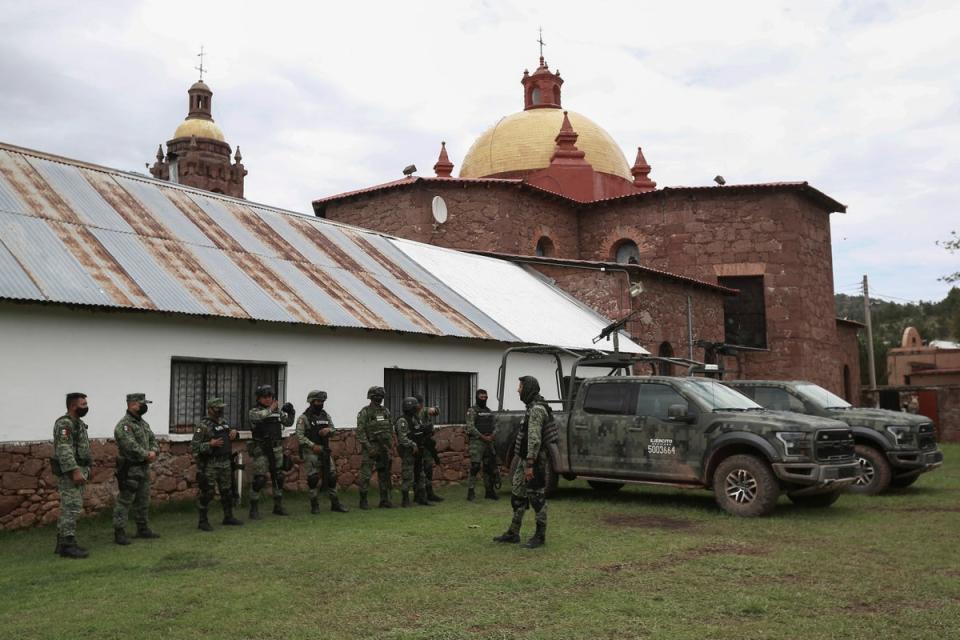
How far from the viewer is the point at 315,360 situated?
1311 cm

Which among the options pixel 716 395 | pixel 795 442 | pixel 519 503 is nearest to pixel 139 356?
A: pixel 519 503

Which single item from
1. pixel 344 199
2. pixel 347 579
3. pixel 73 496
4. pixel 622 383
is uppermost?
pixel 344 199

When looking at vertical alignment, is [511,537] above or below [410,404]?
below

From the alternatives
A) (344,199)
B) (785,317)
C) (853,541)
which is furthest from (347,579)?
(785,317)

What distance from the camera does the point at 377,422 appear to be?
38.2 ft

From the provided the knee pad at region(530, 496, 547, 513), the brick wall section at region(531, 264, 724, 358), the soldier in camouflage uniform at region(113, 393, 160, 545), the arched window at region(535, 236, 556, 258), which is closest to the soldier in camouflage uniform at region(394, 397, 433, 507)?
the soldier in camouflage uniform at region(113, 393, 160, 545)

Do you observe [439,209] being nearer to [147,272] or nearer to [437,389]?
[437,389]

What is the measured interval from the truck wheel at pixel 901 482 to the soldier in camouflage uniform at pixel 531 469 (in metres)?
7.02

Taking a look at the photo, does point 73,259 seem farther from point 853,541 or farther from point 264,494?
point 853,541

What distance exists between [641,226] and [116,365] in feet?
70.5

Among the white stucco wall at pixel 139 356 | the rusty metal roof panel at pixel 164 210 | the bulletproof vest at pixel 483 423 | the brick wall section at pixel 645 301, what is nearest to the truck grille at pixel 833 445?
the bulletproof vest at pixel 483 423

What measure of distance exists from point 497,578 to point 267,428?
14.7 ft

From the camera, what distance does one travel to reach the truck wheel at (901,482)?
1288 centimetres

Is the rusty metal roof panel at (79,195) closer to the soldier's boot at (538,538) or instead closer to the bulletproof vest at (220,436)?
the bulletproof vest at (220,436)
